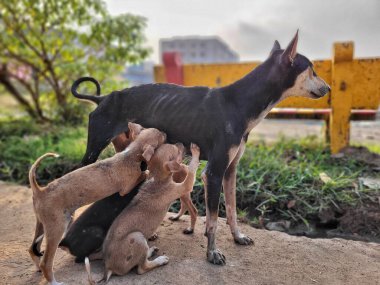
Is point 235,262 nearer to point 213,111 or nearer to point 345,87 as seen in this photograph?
point 213,111

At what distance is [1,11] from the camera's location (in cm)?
881

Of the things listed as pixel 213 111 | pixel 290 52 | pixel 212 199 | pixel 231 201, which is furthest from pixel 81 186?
pixel 290 52

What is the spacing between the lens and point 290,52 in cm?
321

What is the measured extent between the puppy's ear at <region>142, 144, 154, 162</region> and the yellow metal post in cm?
422

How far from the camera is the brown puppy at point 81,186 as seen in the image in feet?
9.30

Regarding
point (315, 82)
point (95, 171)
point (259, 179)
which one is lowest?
point (259, 179)

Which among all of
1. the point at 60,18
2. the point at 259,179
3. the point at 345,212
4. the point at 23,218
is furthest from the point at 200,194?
the point at 60,18

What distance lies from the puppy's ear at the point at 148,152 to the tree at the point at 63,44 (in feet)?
19.4

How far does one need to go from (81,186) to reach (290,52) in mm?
1936

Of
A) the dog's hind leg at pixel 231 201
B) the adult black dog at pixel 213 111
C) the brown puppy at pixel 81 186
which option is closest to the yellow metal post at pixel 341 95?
the adult black dog at pixel 213 111

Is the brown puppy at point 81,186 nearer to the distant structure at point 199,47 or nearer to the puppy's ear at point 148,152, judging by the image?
Result: the puppy's ear at point 148,152

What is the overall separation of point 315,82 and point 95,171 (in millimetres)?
1958

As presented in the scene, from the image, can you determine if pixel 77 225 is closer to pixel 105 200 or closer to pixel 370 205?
pixel 105 200

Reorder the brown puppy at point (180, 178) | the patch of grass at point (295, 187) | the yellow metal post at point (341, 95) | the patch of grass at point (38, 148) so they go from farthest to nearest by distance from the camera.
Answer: the yellow metal post at point (341, 95), the patch of grass at point (38, 148), the patch of grass at point (295, 187), the brown puppy at point (180, 178)
